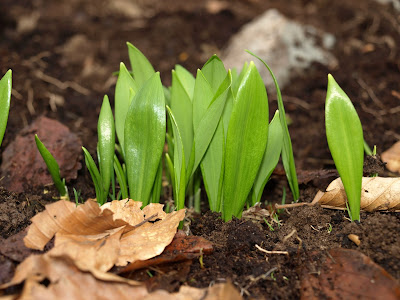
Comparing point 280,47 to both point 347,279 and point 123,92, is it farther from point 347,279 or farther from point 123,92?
point 347,279

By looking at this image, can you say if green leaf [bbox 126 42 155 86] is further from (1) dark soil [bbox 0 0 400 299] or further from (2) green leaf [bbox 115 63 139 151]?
(1) dark soil [bbox 0 0 400 299]

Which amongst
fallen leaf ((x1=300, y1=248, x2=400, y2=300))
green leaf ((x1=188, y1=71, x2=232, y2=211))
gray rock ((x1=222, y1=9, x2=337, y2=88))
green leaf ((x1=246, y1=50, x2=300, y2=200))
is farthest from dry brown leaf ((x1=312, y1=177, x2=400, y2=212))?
gray rock ((x1=222, y1=9, x2=337, y2=88))

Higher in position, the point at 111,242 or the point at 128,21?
the point at 128,21

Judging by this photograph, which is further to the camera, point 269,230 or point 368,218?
point 269,230

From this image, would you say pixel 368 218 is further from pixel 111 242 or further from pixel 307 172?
pixel 111 242

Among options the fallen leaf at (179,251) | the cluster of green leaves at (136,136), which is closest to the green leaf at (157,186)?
the cluster of green leaves at (136,136)

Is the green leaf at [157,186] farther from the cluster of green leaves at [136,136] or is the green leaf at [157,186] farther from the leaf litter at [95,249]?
the leaf litter at [95,249]

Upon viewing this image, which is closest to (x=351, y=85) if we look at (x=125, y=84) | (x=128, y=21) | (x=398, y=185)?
(x=398, y=185)
